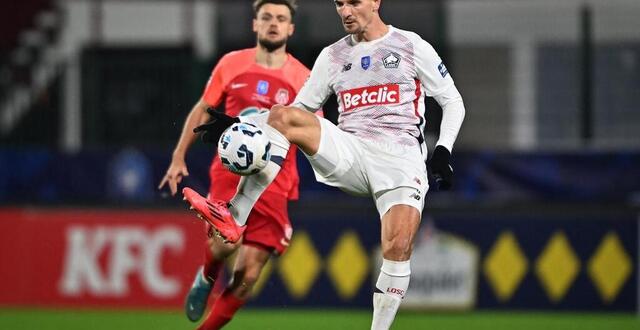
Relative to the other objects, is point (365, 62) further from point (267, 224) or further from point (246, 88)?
point (267, 224)

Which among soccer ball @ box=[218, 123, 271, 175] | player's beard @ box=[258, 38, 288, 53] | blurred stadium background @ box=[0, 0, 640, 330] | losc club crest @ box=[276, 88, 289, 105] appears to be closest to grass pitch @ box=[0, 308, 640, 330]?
blurred stadium background @ box=[0, 0, 640, 330]

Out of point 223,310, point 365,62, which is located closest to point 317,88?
point 365,62

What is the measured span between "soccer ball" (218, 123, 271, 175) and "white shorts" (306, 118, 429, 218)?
45 centimetres

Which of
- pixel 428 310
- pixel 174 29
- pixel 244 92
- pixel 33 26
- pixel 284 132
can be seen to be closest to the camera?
pixel 284 132

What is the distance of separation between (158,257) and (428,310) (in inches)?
99.7

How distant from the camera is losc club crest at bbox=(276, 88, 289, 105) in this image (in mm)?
9094

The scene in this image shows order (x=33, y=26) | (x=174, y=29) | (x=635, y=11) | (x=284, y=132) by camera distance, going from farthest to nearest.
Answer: (x=33, y=26), (x=174, y=29), (x=635, y=11), (x=284, y=132)

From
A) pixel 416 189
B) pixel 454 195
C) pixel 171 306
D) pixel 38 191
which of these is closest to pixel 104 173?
pixel 38 191

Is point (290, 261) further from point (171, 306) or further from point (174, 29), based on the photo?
point (174, 29)

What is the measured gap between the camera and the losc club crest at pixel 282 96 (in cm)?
909

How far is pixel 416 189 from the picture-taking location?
26.4 ft

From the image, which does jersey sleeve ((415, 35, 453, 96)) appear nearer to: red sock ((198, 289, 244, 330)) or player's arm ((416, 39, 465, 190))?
player's arm ((416, 39, 465, 190))

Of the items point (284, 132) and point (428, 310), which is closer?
point (284, 132)

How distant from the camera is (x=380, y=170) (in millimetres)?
8055
